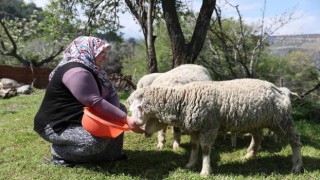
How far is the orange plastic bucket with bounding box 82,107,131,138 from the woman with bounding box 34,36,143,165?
64mm

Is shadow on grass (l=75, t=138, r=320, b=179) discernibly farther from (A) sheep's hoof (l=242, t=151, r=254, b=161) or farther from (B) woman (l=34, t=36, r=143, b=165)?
(B) woman (l=34, t=36, r=143, b=165)

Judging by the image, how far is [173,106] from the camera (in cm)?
451

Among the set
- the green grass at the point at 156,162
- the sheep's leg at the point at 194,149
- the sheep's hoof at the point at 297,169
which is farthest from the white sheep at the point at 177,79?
the sheep's hoof at the point at 297,169

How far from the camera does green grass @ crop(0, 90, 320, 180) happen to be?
4.41m

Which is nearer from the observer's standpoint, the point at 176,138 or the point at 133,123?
the point at 133,123

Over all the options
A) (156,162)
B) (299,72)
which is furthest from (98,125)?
(299,72)

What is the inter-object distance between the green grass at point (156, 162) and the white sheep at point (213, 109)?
328 mm

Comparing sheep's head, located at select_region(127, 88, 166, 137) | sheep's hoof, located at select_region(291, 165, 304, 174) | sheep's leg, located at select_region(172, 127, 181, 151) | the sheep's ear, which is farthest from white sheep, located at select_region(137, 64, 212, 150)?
sheep's hoof, located at select_region(291, 165, 304, 174)

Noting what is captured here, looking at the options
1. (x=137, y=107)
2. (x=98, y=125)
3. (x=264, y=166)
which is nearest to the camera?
(x=98, y=125)

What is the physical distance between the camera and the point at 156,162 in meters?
5.07

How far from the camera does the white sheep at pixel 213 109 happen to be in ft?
14.7

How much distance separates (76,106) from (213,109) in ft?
5.33

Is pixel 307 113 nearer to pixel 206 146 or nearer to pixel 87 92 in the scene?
pixel 206 146

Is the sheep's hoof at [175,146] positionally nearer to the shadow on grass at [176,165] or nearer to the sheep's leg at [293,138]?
Result: the shadow on grass at [176,165]
